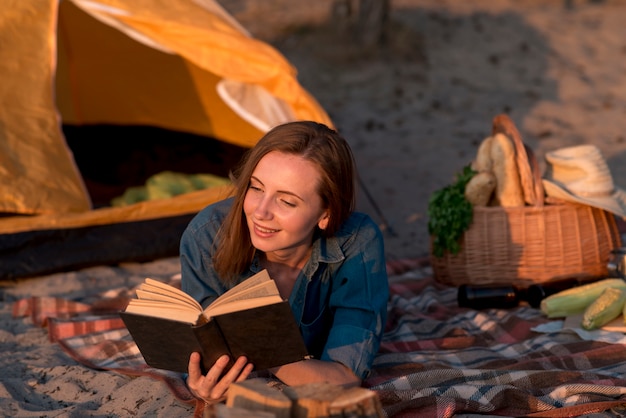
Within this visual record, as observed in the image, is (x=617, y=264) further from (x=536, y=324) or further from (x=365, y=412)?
(x=365, y=412)

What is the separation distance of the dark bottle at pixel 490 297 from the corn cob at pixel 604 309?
1.21 ft

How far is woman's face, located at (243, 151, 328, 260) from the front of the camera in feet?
8.55

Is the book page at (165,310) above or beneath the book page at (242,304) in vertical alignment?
beneath

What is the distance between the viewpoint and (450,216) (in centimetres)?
386

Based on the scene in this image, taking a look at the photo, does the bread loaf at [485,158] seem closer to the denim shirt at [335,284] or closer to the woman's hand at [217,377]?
the denim shirt at [335,284]

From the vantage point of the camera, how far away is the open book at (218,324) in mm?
2256

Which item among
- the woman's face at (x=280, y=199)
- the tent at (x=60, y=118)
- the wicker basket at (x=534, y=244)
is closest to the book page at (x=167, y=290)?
the woman's face at (x=280, y=199)

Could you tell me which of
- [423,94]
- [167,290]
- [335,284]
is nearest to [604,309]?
[335,284]

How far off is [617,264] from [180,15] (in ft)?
8.14

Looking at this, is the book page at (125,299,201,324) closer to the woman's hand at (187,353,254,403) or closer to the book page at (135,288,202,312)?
the book page at (135,288,202,312)

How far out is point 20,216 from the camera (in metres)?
4.32

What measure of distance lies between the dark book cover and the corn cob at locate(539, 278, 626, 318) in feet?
4.83

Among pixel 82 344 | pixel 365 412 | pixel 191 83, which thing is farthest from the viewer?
pixel 191 83

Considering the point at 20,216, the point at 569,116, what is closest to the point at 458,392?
the point at 20,216
